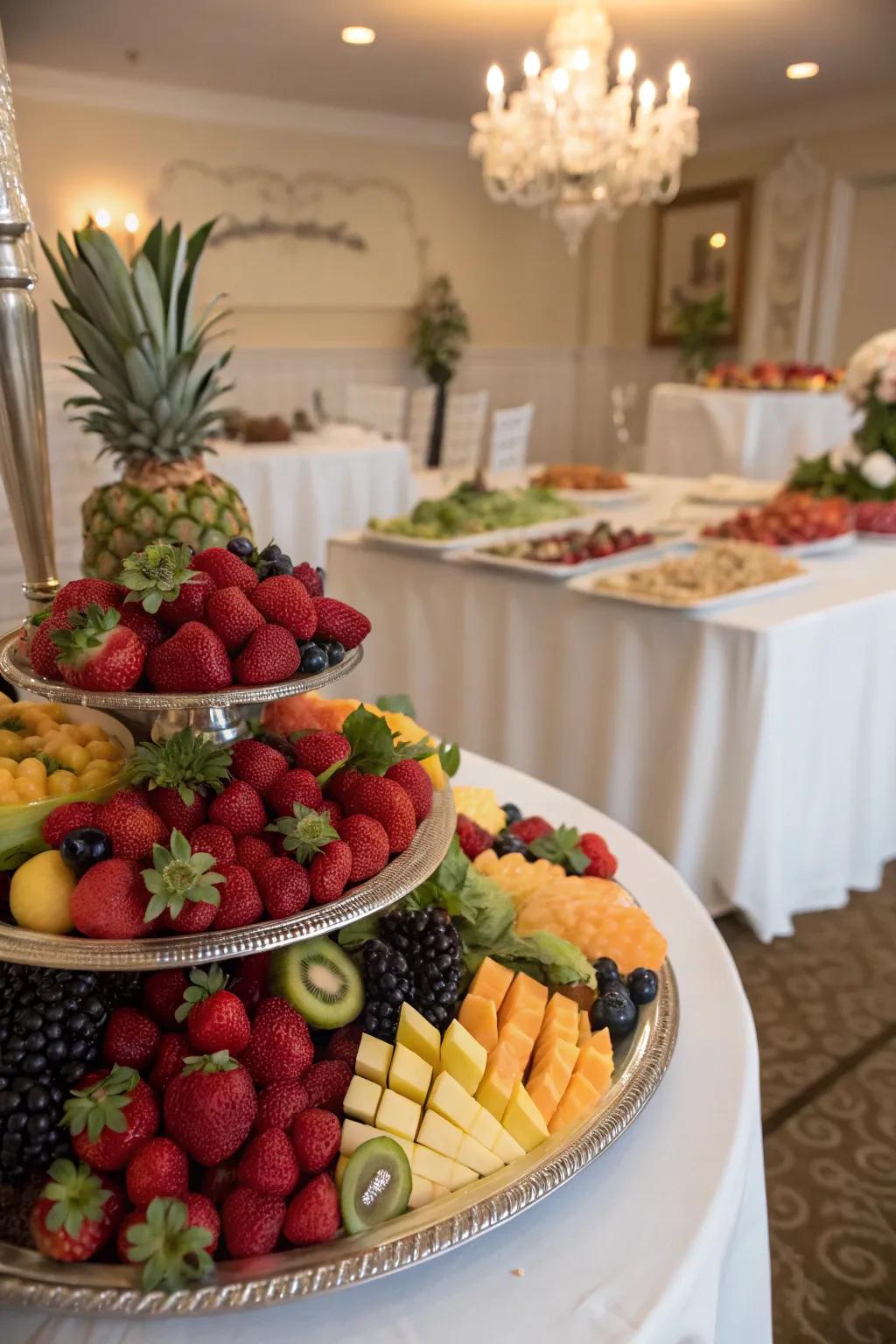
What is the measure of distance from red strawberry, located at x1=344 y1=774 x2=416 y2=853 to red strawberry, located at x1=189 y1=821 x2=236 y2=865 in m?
0.13

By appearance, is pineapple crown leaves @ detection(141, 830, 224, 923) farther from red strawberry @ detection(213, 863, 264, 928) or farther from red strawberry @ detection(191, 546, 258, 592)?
red strawberry @ detection(191, 546, 258, 592)

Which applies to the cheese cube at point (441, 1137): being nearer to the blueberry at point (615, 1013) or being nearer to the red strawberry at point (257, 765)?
the blueberry at point (615, 1013)

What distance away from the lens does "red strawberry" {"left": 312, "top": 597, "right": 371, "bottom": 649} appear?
904mm

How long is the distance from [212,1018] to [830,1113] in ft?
5.00

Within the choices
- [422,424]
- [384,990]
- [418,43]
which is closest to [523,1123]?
[384,990]

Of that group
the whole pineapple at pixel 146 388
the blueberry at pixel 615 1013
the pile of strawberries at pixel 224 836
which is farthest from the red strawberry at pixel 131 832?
the whole pineapple at pixel 146 388

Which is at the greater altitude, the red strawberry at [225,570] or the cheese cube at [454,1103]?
the red strawberry at [225,570]

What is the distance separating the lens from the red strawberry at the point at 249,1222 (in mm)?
683

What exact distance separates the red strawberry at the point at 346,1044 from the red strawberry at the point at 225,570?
395 mm

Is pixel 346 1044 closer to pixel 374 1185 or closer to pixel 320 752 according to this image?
pixel 374 1185

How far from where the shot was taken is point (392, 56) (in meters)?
5.40

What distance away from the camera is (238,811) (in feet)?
2.66

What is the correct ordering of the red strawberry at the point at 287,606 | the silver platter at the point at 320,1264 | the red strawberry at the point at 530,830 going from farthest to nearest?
the red strawberry at the point at 530,830 → the red strawberry at the point at 287,606 → the silver platter at the point at 320,1264

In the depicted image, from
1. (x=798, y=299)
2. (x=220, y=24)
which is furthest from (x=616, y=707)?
(x=798, y=299)
